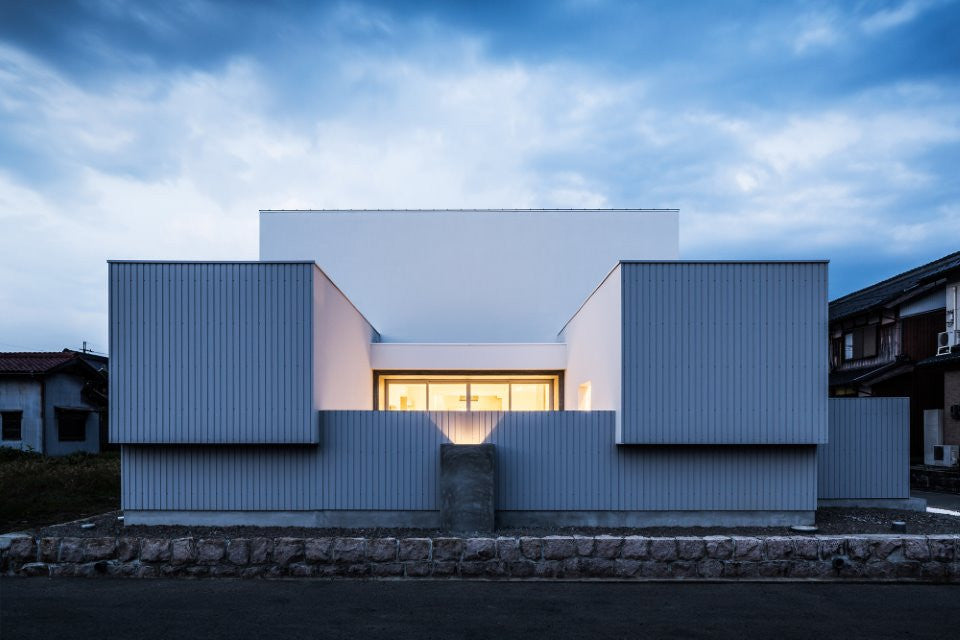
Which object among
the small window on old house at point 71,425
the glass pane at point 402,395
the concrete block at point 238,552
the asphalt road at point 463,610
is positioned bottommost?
the small window on old house at point 71,425

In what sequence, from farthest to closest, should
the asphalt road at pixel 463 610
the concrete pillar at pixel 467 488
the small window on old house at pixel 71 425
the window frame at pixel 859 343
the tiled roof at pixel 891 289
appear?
the small window on old house at pixel 71 425 → the window frame at pixel 859 343 → the tiled roof at pixel 891 289 → the concrete pillar at pixel 467 488 → the asphalt road at pixel 463 610

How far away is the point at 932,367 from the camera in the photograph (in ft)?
63.9

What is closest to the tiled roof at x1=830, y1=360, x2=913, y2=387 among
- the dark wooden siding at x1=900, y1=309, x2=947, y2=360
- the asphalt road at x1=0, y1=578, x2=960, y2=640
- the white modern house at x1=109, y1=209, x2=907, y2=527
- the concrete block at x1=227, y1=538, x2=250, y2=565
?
the dark wooden siding at x1=900, y1=309, x2=947, y2=360

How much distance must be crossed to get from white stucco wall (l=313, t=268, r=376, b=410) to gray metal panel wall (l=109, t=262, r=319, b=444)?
1.14 feet

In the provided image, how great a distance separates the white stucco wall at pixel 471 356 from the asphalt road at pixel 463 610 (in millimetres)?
8996

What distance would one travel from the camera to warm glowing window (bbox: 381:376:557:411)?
16.7 meters

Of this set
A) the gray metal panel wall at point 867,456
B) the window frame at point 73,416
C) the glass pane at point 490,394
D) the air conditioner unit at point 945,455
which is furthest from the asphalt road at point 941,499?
the window frame at point 73,416

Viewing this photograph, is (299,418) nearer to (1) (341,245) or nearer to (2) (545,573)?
(2) (545,573)

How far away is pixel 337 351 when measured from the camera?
11516 mm

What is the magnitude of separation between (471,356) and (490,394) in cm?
139

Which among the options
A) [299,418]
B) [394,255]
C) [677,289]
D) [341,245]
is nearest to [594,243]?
[394,255]

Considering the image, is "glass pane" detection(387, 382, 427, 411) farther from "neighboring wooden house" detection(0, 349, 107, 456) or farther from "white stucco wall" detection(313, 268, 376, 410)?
"neighboring wooden house" detection(0, 349, 107, 456)

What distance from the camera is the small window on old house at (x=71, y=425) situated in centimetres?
2422

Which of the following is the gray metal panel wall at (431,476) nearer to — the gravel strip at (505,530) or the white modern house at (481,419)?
the white modern house at (481,419)
